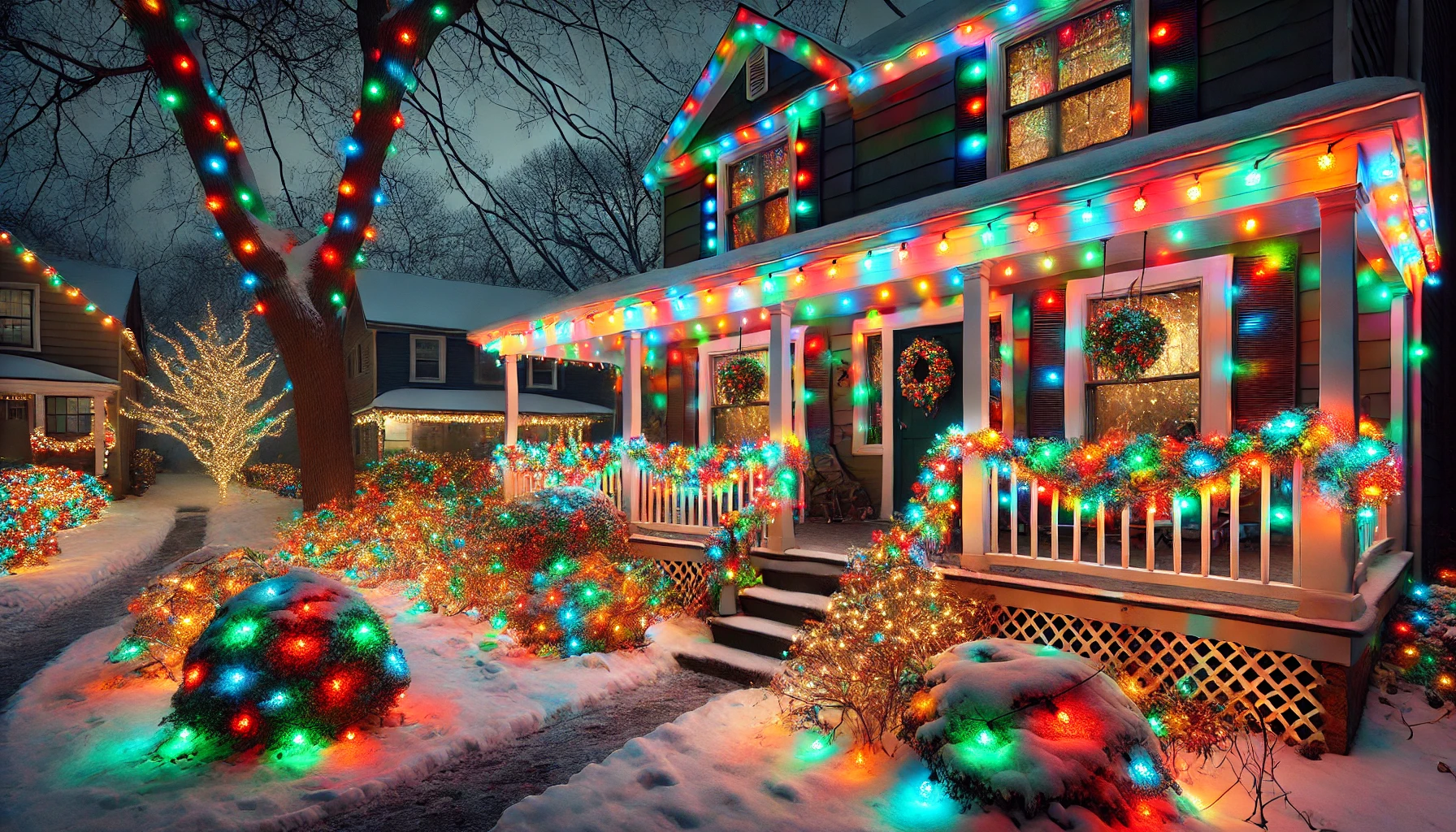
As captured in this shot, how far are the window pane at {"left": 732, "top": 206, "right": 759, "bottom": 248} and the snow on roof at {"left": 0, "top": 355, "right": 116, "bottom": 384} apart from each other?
57.9 feet

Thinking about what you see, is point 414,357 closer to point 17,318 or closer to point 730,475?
point 17,318

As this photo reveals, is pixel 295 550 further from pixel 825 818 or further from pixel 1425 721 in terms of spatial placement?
pixel 1425 721

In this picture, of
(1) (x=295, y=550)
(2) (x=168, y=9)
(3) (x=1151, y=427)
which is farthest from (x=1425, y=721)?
(2) (x=168, y=9)

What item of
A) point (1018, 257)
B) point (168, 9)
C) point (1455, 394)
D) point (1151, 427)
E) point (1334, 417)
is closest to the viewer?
point (1334, 417)

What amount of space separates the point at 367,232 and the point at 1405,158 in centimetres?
1103

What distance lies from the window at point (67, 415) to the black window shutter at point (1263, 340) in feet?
82.0

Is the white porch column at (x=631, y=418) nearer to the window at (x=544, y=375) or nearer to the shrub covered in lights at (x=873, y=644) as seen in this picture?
the shrub covered in lights at (x=873, y=644)

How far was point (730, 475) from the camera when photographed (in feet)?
22.4

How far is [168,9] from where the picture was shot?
827cm

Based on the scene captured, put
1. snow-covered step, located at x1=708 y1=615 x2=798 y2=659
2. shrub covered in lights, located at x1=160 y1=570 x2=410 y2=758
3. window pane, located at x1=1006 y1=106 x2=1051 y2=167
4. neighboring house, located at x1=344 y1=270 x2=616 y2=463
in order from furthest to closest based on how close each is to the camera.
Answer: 1. neighboring house, located at x1=344 y1=270 x2=616 y2=463
2. window pane, located at x1=1006 y1=106 x2=1051 y2=167
3. snow-covered step, located at x1=708 y1=615 x2=798 y2=659
4. shrub covered in lights, located at x1=160 y1=570 x2=410 y2=758

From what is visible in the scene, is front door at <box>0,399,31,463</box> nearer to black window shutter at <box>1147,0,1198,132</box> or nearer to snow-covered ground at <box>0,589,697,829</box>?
snow-covered ground at <box>0,589,697,829</box>

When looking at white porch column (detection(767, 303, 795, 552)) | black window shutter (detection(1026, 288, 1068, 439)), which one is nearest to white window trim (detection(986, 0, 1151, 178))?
black window shutter (detection(1026, 288, 1068, 439))

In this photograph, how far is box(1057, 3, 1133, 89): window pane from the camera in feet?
21.5

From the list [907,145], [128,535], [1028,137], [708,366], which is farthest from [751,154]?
[128,535]
